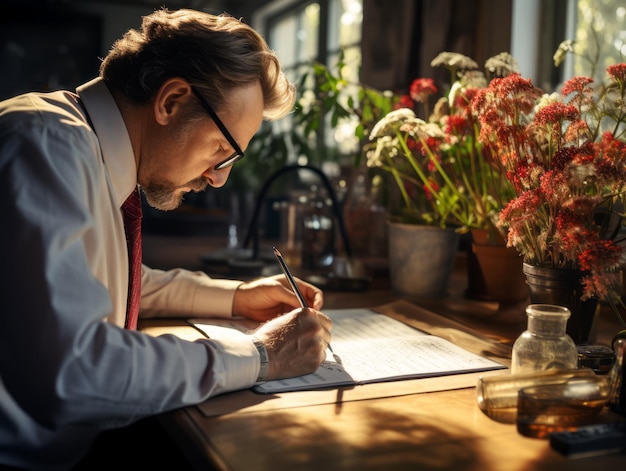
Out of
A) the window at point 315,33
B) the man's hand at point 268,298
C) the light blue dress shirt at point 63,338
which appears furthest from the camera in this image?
the window at point 315,33

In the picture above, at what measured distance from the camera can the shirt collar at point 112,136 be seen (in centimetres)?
132

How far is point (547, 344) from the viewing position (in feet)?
3.59

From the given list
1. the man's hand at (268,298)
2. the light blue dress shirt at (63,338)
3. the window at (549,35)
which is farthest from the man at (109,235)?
the window at (549,35)

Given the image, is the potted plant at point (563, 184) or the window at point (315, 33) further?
the window at point (315, 33)

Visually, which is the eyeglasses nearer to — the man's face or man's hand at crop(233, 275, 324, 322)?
the man's face

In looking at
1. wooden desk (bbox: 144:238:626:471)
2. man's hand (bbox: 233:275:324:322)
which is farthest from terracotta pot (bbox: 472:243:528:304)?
wooden desk (bbox: 144:238:626:471)

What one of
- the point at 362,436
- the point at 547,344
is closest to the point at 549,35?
the point at 547,344

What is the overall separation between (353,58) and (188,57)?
2.18 metres

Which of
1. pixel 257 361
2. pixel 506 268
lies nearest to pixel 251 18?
pixel 506 268

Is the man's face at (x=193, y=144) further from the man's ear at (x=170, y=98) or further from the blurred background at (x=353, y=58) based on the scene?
the blurred background at (x=353, y=58)

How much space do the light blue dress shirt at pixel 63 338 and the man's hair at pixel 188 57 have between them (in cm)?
29

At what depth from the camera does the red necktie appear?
4.54 ft

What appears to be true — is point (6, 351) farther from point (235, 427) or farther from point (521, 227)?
point (521, 227)

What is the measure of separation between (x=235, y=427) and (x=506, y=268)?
36.2 inches
